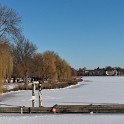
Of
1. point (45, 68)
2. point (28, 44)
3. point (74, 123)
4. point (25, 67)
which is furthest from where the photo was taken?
point (28, 44)

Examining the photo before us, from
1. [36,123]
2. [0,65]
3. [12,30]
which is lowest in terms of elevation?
[36,123]

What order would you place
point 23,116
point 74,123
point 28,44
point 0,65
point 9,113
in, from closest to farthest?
point 74,123, point 23,116, point 9,113, point 0,65, point 28,44

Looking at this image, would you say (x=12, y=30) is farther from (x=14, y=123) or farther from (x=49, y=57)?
(x=14, y=123)

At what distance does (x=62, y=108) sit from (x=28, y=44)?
5653cm

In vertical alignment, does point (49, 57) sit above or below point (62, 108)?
above

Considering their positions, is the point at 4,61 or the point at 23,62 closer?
the point at 4,61

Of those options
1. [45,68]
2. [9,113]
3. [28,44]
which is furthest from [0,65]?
[28,44]

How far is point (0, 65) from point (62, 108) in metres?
8.35

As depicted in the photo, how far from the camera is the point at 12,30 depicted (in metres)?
36.2

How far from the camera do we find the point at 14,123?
12.1m

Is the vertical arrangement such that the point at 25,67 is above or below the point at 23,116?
above

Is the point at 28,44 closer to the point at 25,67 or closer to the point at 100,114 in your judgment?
the point at 25,67

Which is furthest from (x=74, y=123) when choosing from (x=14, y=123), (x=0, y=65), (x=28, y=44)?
(x=28, y=44)

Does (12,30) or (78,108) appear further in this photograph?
(12,30)
